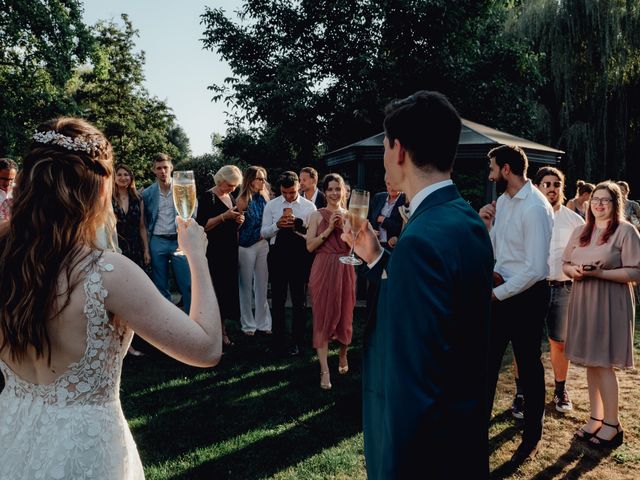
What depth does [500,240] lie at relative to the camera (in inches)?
168

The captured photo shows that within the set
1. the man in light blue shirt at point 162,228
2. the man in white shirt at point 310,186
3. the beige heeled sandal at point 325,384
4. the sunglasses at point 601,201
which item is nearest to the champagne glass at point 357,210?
the sunglasses at point 601,201

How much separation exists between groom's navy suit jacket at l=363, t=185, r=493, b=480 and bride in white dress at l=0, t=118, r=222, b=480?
617mm

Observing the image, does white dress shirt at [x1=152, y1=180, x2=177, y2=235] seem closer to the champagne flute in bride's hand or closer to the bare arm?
the champagne flute in bride's hand

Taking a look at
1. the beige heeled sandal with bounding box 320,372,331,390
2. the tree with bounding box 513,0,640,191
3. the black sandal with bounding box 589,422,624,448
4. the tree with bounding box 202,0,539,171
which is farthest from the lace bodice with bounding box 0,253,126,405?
the tree with bounding box 513,0,640,191

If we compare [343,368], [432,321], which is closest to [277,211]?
[343,368]

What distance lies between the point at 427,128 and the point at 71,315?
1.31 m

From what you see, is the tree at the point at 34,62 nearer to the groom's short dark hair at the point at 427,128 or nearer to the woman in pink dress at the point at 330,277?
the woman in pink dress at the point at 330,277

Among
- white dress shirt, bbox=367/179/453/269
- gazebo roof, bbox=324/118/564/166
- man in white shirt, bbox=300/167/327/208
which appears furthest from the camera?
gazebo roof, bbox=324/118/564/166

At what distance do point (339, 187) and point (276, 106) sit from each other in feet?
43.0

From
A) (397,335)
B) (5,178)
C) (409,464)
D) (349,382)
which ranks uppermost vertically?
(5,178)

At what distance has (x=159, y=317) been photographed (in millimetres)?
1591

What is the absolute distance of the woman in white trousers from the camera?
7.46 m

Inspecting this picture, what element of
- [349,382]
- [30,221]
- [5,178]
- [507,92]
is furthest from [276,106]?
[30,221]

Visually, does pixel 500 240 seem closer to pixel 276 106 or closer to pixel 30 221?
pixel 30 221
